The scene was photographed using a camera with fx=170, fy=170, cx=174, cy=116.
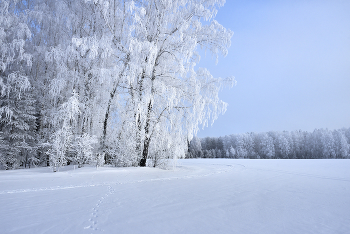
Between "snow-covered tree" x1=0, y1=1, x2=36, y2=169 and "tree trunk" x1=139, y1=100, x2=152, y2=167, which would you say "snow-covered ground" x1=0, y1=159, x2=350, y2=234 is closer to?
"tree trunk" x1=139, y1=100, x2=152, y2=167

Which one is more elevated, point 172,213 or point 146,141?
point 146,141

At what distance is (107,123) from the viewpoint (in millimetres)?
9305

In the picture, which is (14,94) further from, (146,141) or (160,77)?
(160,77)

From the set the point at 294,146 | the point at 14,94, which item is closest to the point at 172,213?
the point at 14,94

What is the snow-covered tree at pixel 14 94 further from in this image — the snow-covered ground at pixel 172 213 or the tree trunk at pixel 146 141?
the snow-covered ground at pixel 172 213

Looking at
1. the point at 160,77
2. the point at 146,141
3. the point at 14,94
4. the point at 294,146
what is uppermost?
the point at 160,77

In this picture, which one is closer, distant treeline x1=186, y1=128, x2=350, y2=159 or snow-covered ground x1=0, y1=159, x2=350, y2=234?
snow-covered ground x1=0, y1=159, x2=350, y2=234

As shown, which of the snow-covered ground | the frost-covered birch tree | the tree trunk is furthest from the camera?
the tree trunk

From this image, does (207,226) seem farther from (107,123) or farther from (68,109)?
(107,123)

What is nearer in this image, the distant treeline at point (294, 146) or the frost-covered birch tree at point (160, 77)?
the frost-covered birch tree at point (160, 77)

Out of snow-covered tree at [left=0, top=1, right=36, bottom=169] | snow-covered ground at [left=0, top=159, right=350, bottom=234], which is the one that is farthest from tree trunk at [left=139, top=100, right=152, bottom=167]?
snow-covered tree at [left=0, top=1, right=36, bottom=169]

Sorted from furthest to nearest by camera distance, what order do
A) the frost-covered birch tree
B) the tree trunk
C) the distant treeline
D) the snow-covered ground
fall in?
the distant treeline → the tree trunk → the frost-covered birch tree → the snow-covered ground

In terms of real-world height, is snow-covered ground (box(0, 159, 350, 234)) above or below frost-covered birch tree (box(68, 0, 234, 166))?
below

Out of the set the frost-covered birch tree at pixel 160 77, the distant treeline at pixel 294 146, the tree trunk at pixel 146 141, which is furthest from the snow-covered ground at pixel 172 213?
the distant treeline at pixel 294 146
